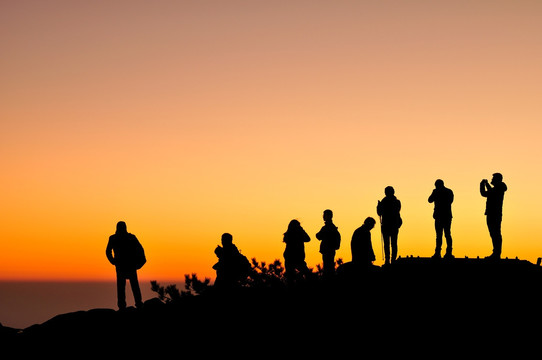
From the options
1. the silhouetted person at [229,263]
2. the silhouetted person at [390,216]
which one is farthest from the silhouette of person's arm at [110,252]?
the silhouetted person at [390,216]

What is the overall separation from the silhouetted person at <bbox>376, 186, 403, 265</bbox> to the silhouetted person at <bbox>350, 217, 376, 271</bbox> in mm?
810

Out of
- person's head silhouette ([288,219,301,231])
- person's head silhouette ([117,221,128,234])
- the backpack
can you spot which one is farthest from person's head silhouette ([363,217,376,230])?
person's head silhouette ([117,221,128,234])

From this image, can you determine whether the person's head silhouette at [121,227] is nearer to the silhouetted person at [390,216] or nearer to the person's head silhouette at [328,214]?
the person's head silhouette at [328,214]

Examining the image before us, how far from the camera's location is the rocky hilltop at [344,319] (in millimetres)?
15562

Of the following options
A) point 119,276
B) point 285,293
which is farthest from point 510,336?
point 119,276

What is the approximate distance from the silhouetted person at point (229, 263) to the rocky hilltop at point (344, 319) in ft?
2.30

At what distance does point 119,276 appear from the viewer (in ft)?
62.6

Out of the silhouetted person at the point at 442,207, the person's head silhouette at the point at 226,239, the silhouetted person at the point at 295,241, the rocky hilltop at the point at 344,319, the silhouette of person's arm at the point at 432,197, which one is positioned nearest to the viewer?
the rocky hilltop at the point at 344,319

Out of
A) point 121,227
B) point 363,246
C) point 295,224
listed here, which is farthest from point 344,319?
point 121,227

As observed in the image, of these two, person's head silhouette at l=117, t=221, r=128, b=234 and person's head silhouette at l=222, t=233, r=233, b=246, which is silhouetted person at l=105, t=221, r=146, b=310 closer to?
person's head silhouette at l=117, t=221, r=128, b=234

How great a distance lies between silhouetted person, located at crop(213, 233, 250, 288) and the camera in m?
18.1

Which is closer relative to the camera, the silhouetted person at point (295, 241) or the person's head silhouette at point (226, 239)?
the person's head silhouette at point (226, 239)

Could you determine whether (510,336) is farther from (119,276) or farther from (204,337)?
(119,276)

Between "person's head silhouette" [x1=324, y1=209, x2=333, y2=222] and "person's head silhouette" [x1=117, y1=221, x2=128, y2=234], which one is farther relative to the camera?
"person's head silhouette" [x1=324, y1=209, x2=333, y2=222]
